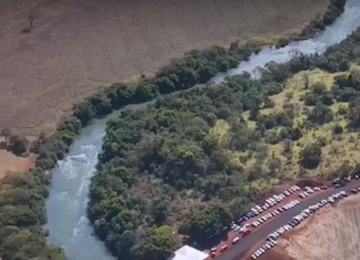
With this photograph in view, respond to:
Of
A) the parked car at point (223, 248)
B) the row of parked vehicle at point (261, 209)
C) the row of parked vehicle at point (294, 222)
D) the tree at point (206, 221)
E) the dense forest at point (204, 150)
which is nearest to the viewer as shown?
the row of parked vehicle at point (294, 222)

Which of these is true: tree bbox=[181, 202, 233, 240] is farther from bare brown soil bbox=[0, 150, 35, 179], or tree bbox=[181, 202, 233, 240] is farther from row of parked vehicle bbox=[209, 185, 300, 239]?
bare brown soil bbox=[0, 150, 35, 179]

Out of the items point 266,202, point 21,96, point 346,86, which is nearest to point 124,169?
point 266,202

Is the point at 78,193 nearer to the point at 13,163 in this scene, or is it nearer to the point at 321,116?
the point at 13,163

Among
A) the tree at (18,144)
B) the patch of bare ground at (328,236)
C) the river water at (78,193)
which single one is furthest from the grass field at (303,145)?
the tree at (18,144)

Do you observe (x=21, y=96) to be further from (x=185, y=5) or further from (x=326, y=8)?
(x=326, y=8)

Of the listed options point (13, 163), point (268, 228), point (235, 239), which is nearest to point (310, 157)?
point (268, 228)

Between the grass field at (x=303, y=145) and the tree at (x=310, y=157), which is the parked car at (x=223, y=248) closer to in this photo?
the grass field at (x=303, y=145)

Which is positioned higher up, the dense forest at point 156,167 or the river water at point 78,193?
the dense forest at point 156,167
